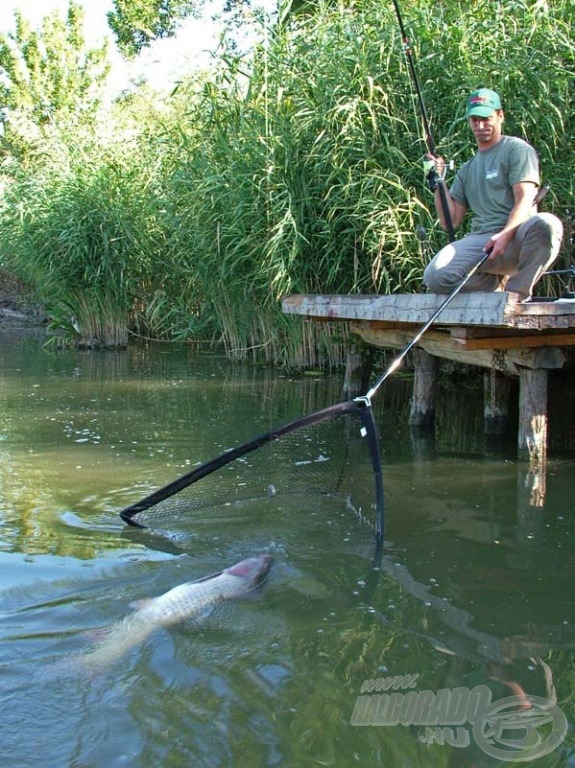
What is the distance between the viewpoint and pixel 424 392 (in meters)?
7.04

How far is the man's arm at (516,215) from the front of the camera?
5140 mm

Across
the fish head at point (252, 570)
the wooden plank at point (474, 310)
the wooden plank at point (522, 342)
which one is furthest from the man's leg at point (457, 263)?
the fish head at point (252, 570)

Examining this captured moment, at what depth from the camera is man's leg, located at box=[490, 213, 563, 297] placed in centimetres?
507

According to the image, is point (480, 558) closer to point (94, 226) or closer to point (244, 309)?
point (244, 309)

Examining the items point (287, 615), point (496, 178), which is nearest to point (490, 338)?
point (496, 178)

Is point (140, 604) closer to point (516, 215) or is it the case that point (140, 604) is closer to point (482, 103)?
point (516, 215)

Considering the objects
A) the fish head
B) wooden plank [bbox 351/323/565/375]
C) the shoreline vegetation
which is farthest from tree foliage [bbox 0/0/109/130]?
the fish head

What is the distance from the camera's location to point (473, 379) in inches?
342

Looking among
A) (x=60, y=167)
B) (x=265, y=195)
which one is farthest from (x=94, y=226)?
(x=265, y=195)

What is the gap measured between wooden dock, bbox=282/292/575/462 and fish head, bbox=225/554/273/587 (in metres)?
2.07

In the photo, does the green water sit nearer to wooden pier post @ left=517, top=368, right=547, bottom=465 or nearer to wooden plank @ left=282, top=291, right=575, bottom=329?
wooden pier post @ left=517, top=368, right=547, bottom=465

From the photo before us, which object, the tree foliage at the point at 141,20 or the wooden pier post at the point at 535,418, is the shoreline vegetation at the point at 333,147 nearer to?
the wooden pier post at the point at 535,418

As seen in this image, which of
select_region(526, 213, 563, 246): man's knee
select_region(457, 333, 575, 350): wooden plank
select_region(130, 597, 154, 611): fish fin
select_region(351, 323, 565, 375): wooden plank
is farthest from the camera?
select_region(351, 323, 565, 375): wooden plank

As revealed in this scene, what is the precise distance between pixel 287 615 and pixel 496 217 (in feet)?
10.6
